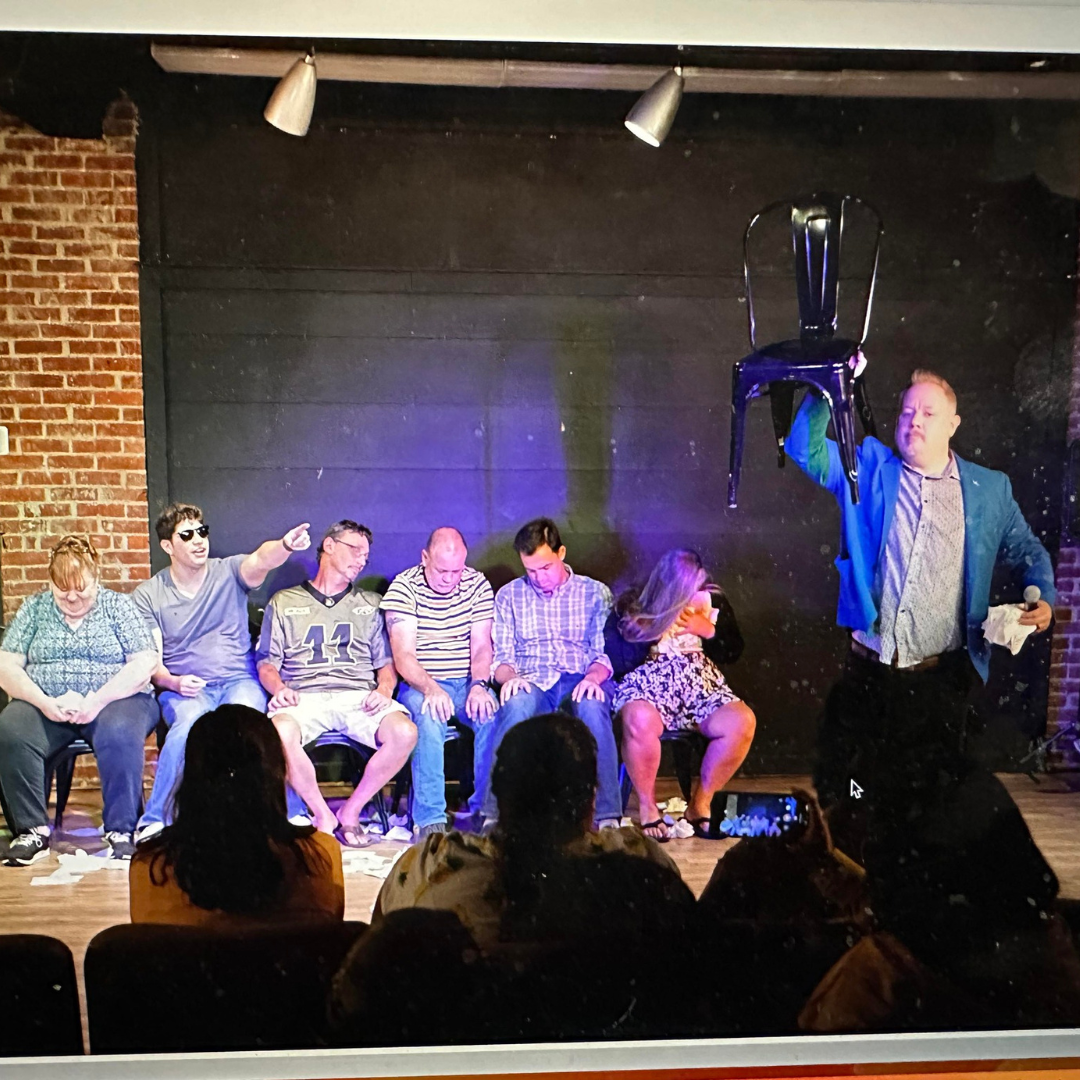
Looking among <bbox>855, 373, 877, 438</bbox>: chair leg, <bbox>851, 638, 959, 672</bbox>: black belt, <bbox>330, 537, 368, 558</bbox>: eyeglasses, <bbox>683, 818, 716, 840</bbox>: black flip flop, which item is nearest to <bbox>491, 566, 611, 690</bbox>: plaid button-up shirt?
<bbox>330, 537, 368, 558</bbox>: eyeglasses

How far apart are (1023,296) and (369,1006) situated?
298cm

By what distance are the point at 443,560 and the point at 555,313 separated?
832 millimetres

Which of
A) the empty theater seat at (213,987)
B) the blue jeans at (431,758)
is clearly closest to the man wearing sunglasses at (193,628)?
→ the empty theater seat at (213,987)

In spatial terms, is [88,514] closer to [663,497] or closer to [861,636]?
[663,497]

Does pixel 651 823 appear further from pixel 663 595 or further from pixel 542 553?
pixel 542 553

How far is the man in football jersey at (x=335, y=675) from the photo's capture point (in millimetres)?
2969

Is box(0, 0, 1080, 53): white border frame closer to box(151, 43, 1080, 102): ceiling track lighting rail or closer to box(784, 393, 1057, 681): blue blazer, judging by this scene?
box(151, 43, 1080, 102): ceiling track lighting rail

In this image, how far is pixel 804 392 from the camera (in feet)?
10.00

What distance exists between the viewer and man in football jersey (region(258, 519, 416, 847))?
297 cm

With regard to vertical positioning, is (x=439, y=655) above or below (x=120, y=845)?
above

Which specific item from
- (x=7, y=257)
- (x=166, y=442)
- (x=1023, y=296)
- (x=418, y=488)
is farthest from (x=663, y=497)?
(x=7, y=257)

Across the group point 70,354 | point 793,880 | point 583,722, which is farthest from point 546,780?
point 70,354

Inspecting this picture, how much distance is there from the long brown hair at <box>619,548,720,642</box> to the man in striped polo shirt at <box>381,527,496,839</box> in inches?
17.6

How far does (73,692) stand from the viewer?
9.59 ft
